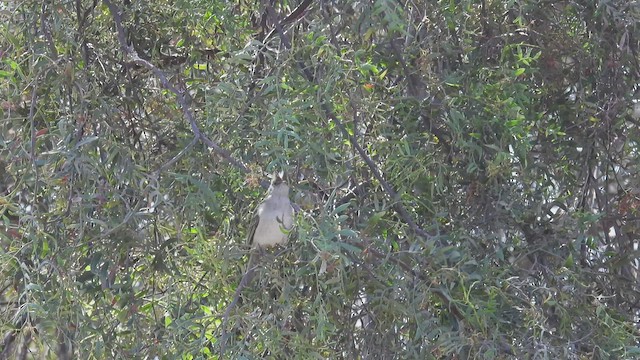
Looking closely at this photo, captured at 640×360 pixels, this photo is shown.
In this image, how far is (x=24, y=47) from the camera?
419 cm

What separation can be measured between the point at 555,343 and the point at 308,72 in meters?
1.28

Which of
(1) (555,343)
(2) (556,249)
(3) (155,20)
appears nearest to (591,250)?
(2) (556,249)

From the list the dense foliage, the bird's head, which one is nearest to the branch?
the dense foliage

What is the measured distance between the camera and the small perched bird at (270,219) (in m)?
4.07

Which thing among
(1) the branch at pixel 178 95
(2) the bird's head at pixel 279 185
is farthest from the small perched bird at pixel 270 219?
(1) the branch at pixel 178 95

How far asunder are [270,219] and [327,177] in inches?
11.3

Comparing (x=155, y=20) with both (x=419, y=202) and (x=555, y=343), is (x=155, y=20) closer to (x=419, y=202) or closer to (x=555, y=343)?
(x=419, y=202)

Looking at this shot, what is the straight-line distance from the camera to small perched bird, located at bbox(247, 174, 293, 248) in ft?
13.3

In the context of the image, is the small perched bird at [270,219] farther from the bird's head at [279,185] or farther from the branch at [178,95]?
the branch at [178,95]

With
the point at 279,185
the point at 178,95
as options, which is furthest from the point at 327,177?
the point at 178,95

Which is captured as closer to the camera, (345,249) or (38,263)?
(345,249)

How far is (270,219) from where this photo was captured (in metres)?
4.08

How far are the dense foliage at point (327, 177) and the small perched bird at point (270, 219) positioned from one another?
8 centimetres

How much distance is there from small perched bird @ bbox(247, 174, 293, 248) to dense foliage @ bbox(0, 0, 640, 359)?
85 mm
